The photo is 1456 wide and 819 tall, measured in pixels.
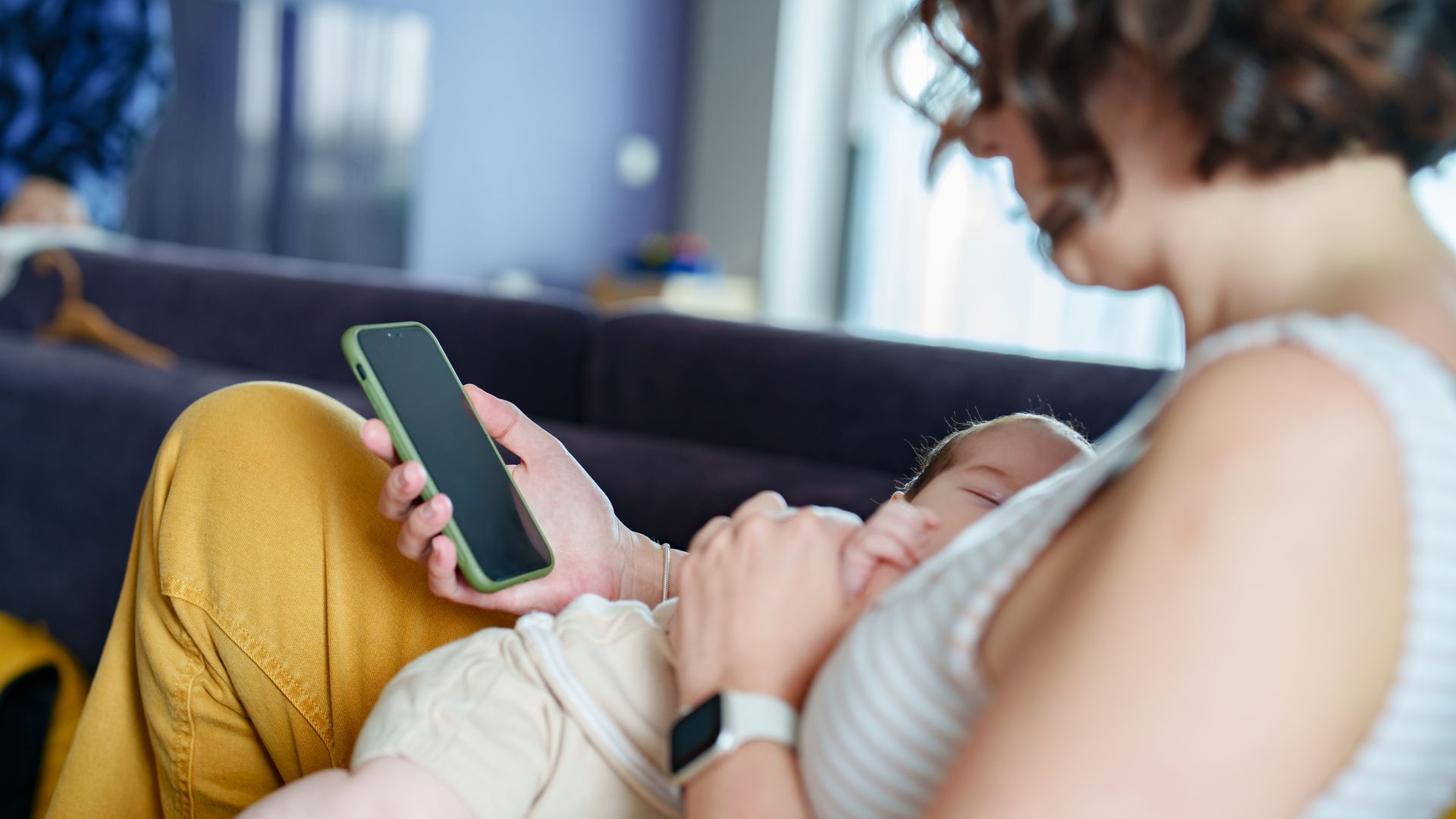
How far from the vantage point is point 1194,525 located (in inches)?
17.3

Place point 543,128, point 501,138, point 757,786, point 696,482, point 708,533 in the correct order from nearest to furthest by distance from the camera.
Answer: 1. point 757,786
2. point 708,533
3. point 696,482
4. point 501,138
5. point 543,128

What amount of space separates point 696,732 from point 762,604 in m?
0.07

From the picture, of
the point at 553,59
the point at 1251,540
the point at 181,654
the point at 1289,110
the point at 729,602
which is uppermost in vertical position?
the point at 553,59

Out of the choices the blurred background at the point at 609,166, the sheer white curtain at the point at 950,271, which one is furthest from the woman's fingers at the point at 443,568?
the blurred background at the point at 609,166

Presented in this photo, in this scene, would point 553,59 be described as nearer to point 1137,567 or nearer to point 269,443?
point 269,443

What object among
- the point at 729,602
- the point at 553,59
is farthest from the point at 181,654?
the point at 553,59

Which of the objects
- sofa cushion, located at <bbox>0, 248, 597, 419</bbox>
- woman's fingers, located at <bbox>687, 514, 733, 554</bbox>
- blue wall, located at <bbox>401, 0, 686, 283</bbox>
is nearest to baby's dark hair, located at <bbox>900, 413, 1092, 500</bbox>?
woman's fingers, located at <bbox>687, 514, 733, 554</bbox>

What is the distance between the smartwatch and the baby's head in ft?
0.76

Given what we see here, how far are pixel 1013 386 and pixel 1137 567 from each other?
36.2 inches

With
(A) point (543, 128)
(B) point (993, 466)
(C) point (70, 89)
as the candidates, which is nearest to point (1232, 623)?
(B) point (993, 466)

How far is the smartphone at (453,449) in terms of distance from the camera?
2.56 ft

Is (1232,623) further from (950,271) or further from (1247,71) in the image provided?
(950,271)

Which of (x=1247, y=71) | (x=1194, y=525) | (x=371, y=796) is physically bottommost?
(x=371, y=796)

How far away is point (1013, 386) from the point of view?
1.35 meters
